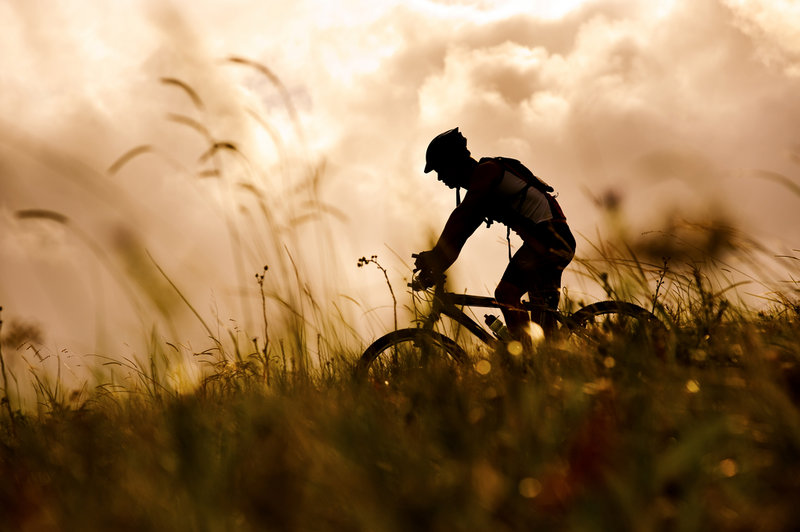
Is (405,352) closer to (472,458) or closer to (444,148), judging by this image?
(444,148)

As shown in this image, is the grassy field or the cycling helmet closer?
the grassy field

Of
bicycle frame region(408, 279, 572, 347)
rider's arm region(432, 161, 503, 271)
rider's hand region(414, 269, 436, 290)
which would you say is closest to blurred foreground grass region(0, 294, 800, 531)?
bicycle frame region(408, 279, 572, 347)

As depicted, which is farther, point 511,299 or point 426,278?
point 511,299

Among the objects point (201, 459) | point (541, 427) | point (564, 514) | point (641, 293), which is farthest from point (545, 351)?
point (201, 459)

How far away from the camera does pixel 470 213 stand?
13.2ft

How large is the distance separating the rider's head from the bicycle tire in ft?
4.22

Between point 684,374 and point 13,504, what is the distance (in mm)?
2154

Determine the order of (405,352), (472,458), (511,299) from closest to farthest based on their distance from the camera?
(472,458) < (405,352) < (511,299)

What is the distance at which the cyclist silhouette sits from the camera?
153 inches

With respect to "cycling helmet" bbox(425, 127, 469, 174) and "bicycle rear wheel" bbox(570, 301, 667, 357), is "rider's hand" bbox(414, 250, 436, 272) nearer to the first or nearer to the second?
"cycling helmet" bbox(425, 127, 469, 174)

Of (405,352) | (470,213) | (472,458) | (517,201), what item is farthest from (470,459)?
(517,201)

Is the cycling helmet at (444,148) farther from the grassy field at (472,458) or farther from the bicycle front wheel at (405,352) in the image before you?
the grassy field at (472,458)

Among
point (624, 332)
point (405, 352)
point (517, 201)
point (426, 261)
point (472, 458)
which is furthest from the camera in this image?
point (517, 201)

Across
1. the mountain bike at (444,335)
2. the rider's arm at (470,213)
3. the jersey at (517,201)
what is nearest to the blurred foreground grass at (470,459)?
the mountain bike at (444,335)
